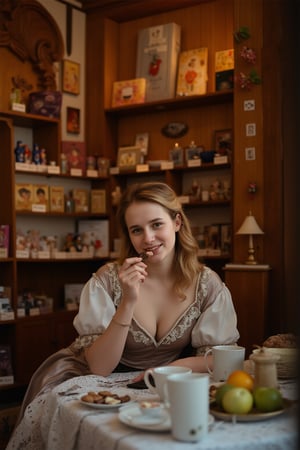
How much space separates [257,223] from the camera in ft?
14.2

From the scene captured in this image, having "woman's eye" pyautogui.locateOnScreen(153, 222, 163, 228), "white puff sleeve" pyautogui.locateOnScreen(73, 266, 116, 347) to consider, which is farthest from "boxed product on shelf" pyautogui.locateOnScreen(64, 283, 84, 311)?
"woman's eye" pyautogui.locateOnScreen(153, 222, 163, 228)

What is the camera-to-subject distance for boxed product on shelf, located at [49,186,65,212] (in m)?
4.91

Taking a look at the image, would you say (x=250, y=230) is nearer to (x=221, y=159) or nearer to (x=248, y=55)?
(x=221, y=159)

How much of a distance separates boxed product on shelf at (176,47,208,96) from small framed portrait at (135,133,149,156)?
0.53m

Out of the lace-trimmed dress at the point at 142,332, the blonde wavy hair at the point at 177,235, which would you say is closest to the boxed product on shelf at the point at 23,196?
the blonde wavy hair at the point at 177,235

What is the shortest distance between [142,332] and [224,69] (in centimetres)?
308

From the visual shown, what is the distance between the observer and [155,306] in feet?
7.51

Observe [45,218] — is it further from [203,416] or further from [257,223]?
[203,416]

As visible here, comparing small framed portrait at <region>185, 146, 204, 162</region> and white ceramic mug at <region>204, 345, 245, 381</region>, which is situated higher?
small framed portrait at <region>185, 146, 204, 162</region>

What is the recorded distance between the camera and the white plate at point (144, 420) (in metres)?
1.27

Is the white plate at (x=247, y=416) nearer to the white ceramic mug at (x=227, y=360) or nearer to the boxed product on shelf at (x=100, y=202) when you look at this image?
the white ceramic mug at (x=227, y=360)

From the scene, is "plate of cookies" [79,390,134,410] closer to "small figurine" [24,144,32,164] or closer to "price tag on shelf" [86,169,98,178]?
"small figurine" [24,144,32,164]

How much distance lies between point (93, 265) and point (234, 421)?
13.5 ft

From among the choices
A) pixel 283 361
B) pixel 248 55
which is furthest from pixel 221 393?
pixel 248 55
